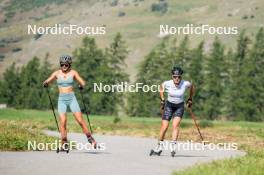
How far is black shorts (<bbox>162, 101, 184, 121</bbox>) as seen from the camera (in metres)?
17.3

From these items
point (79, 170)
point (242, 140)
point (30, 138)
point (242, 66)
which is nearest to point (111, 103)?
point (242, 66)

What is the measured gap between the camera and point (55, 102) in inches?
3681

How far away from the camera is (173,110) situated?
57.2 ft

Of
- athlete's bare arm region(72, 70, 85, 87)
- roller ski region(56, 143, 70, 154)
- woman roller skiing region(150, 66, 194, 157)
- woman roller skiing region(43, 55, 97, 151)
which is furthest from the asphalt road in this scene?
athlete's bare arm region(72, 70, 85, 87)

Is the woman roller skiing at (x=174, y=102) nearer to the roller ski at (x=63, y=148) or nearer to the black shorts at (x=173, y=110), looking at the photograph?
the black shorts at (x=173, y=110)

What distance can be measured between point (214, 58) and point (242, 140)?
201ft

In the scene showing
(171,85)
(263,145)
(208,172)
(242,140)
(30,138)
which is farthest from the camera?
(242,140)

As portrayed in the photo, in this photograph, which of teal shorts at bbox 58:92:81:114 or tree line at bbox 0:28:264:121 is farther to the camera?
tree line at bbox 0:28:264:121

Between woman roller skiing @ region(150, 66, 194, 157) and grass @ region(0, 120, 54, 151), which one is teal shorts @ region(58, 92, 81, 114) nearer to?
grass @ region(0, 120, 54, 151)

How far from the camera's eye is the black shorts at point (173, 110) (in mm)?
17266

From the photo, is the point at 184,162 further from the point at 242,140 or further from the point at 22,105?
the point at 22,105

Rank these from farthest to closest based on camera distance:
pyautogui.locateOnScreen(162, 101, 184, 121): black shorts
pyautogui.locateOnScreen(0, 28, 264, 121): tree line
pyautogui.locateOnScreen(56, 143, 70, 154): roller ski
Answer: pyautogui.locateOnScreen(0, 28, 264, 121): tree line < pyautogui.locateOnScreen(162, 101, 184, 121): black shorts < pyautogui.locateOnScreen(56, 143, 70, 154): roller ski

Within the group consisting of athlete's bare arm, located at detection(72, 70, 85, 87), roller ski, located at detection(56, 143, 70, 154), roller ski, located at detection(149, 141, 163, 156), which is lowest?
roller ski, located at detection(149, 141, 163, 156)

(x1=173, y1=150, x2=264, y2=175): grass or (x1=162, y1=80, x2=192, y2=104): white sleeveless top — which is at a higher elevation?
(x1=162, y1=80, x2=192, y2=104): white sleeveless top
